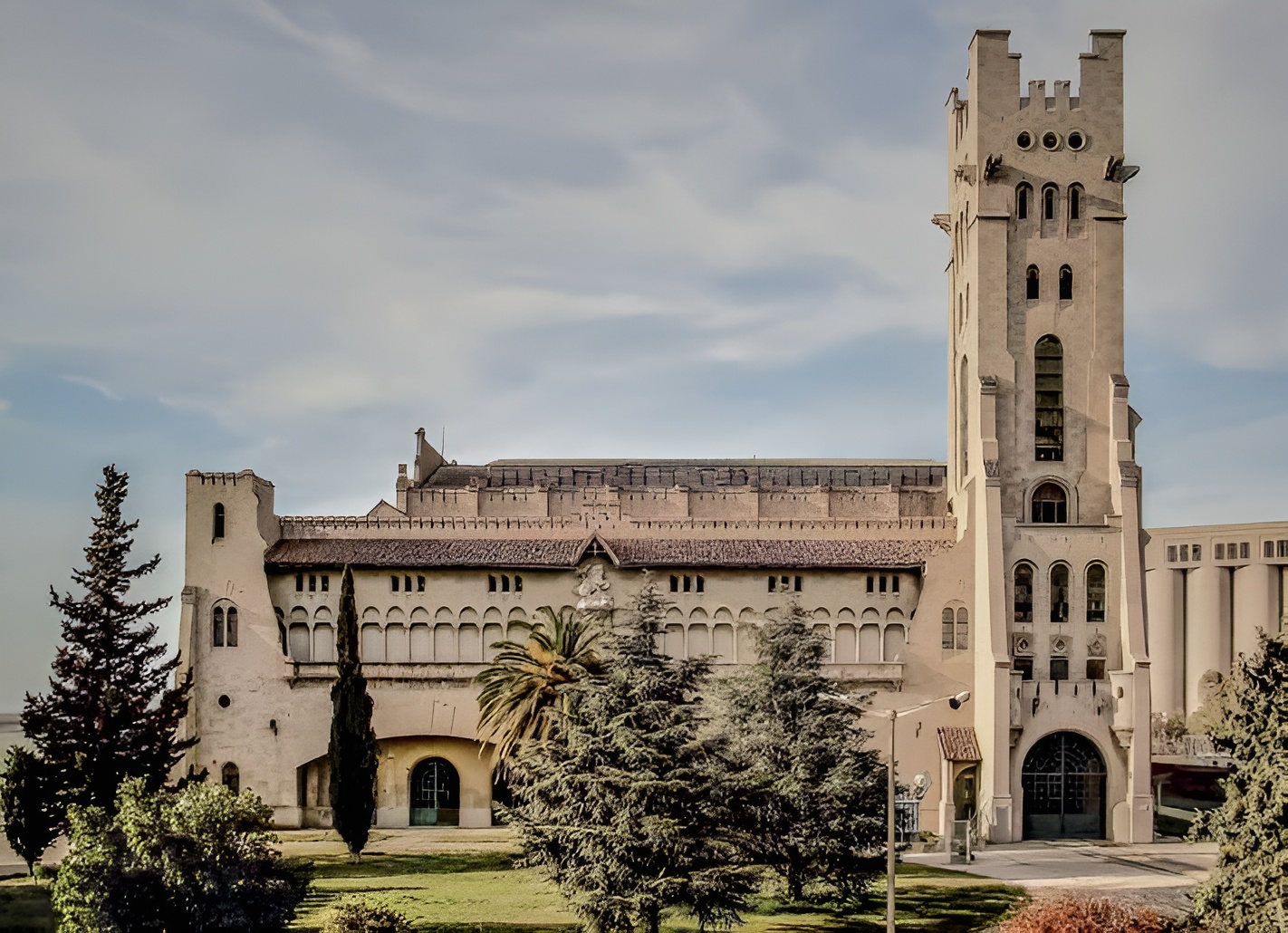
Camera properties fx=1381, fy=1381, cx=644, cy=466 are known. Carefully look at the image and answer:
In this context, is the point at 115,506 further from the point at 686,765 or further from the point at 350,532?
the point at 686,765

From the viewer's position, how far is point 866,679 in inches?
2206

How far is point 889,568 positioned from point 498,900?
892 inches

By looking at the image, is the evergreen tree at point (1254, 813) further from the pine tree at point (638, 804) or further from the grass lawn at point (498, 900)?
the pine tree at point (638, 804)

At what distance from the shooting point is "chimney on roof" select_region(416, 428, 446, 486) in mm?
65875

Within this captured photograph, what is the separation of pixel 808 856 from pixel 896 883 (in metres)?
5.40

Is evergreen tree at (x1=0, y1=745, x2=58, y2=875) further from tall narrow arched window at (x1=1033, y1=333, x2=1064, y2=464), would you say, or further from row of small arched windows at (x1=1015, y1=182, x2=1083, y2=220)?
row of small arched windows at (x1=1015, y1=182, x2=1083, y2=220)

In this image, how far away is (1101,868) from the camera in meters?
46.9

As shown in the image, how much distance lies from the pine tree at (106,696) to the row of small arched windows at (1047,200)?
120ft

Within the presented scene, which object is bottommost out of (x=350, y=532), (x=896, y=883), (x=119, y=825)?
(x=896, y=883)

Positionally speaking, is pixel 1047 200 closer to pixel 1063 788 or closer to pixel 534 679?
pixel 1063 788

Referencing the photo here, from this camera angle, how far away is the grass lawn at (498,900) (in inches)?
1535

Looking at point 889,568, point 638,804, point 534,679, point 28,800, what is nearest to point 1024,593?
point 889,568

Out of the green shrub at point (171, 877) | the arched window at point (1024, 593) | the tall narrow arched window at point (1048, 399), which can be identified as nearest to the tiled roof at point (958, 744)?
the arched window at point (1024, 593)

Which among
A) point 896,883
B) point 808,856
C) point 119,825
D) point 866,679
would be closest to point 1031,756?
point 866,679
